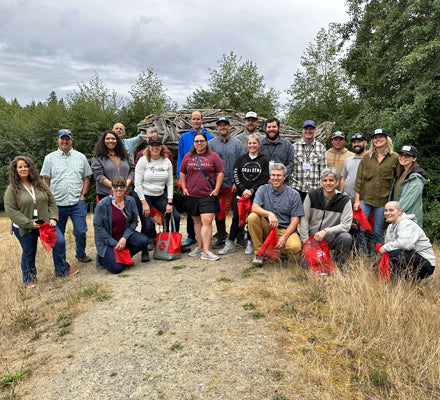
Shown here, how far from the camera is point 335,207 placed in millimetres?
4434

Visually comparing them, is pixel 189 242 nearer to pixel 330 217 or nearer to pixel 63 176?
pixel 63 176

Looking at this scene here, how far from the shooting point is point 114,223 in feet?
16.8

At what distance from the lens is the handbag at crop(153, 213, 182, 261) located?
18.0 feet

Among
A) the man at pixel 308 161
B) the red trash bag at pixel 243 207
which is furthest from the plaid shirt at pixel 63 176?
the man at pixel 308 161

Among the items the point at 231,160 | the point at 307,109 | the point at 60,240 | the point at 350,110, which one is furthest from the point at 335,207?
the point at 307,109

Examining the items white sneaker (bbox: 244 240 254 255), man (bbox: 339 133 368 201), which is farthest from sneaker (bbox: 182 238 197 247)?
man (bbox: 339 133 368 201)

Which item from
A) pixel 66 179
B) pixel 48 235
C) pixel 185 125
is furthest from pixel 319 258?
pixel 185 125

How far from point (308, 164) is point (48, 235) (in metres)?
4.18

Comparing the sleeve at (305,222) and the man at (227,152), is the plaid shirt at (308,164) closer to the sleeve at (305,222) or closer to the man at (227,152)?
the sleeve at (305,222)

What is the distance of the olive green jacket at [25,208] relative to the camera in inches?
181

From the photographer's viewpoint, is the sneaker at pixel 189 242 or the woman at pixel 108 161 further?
the sneaker at pixel 189 242

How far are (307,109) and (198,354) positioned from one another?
2378cm

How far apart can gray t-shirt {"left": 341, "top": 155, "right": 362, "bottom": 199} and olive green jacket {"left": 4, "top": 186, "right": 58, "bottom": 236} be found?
189 inches

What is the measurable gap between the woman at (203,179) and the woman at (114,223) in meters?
1.00
